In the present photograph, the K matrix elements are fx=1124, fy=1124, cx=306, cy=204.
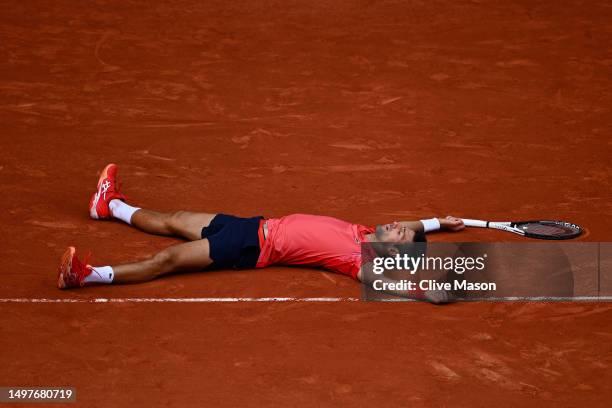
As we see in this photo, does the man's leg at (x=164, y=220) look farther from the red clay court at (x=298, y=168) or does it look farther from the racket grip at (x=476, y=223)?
the racket grip at (x=476, y=223)

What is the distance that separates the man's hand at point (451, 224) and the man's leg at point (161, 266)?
6.94 feet

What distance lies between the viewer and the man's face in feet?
30.5

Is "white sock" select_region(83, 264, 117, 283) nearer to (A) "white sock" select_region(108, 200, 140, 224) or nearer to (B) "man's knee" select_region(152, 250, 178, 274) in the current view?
(B) "man's knee" select_region(152, 250, 178, 274)

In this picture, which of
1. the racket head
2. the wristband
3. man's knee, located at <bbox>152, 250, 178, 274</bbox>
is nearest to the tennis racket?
the racket head

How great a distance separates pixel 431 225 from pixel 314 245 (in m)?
1.17

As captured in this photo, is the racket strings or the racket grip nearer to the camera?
the racket strings

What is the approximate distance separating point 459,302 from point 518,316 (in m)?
0.49

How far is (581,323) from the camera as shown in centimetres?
876

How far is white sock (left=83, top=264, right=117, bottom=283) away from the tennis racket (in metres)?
3.18

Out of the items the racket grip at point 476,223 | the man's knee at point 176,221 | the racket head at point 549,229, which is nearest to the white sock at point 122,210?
the man's knee at point 176,221

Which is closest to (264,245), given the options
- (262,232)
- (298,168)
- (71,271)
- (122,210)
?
(262,232)

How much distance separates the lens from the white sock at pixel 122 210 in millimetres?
10031

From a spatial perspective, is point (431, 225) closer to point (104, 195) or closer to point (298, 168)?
point (298, 168)

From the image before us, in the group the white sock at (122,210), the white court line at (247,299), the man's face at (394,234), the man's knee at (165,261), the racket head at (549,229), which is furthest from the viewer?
the white sock at (122,210)
